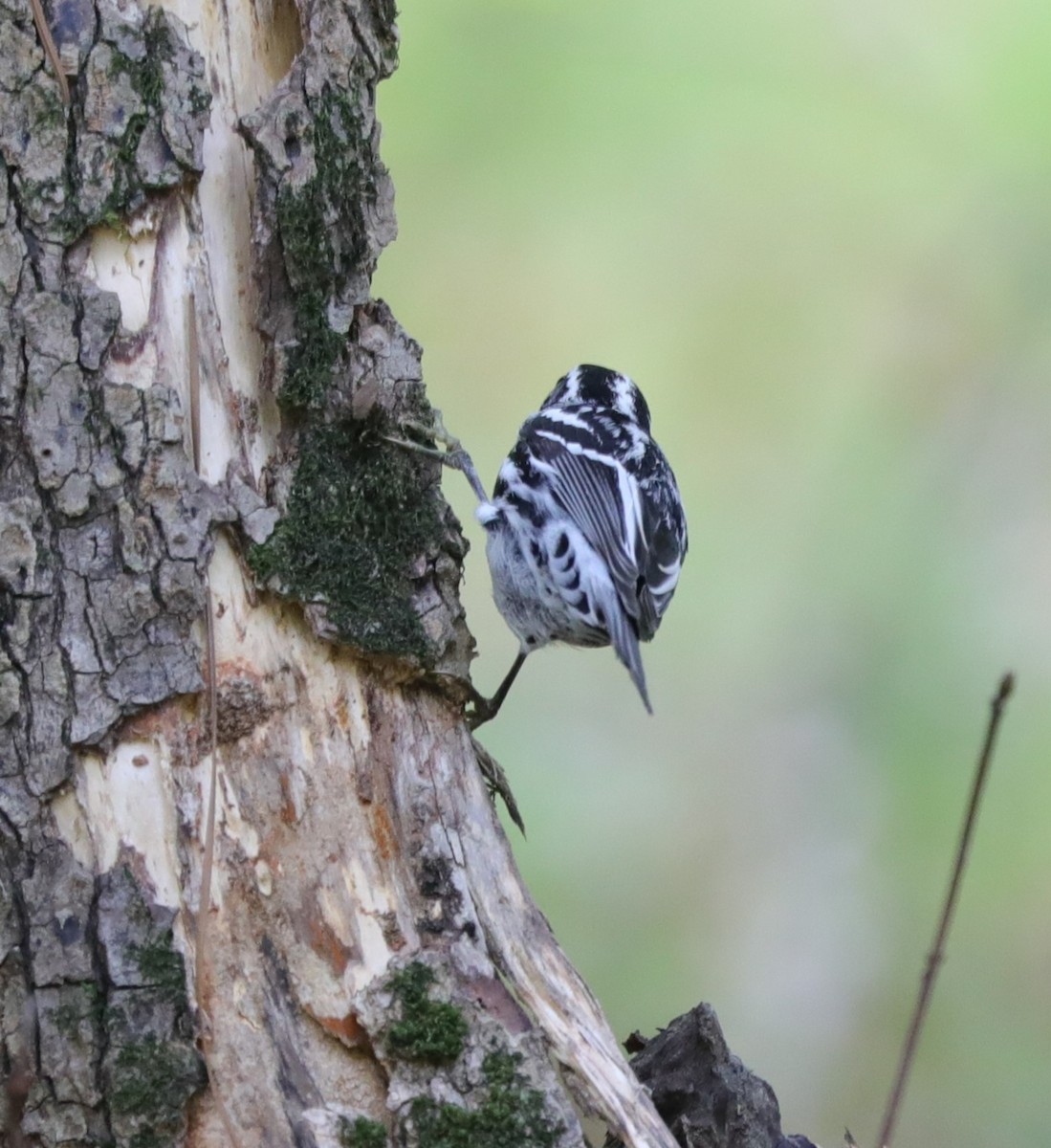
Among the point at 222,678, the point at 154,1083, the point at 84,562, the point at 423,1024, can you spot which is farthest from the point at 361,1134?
the point at 84,562

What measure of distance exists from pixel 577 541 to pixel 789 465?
316 centimetres

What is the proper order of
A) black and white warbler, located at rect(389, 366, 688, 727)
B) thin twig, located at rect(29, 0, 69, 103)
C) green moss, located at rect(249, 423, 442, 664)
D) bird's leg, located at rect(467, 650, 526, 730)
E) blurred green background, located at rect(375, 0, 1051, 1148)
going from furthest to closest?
blurred green background, located at rect(375, 0, 1051, 1148) < black and white warbler, located at rect(389, 366, 688, 727) < bird's leg, located at rect(467, 650, 526, 730) < green moss, located at rect(249, 423, 442, 664) < thin twig, located at rect(29, 0, 69, 103)

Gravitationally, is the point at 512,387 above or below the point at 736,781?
above

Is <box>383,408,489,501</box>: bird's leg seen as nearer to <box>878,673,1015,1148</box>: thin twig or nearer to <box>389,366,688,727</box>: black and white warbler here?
<box>389,366,688,727</box>: black and white warbler

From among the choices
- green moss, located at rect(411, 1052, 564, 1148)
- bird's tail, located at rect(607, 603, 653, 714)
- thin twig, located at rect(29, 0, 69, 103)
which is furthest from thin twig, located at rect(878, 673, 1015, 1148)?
thin twig, located at rect(29, 0, 69, 103)

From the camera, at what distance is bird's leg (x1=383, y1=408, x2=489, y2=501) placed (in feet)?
11.2

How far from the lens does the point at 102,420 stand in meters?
2.87

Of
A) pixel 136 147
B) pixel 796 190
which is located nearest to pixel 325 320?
pixel 136 147

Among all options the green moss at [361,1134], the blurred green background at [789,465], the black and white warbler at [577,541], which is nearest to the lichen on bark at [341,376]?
the black and white warbler at [577,541]

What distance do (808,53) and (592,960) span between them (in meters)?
4.79

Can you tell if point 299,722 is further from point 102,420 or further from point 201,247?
point 201,247

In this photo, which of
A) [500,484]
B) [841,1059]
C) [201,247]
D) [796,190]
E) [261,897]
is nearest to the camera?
[261,897]

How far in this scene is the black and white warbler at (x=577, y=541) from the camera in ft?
13.6

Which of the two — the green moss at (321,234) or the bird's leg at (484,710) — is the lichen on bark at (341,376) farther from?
the bird's leg at (484,710)
